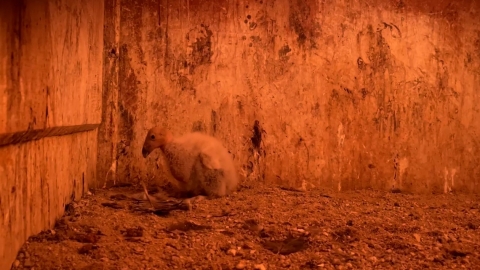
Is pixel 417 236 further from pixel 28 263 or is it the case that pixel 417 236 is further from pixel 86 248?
pixel 28 263

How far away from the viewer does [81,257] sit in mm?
2381

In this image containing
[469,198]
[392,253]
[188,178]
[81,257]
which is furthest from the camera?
[469,198]

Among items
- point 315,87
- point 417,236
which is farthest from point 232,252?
point 315,87

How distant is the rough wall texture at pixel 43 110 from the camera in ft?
7.02

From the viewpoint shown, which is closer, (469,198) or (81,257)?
(81,257)

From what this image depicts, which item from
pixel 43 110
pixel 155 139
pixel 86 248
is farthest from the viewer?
pixel 155 139

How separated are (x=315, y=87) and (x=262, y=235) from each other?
74.8 inches

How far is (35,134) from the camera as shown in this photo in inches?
98.6

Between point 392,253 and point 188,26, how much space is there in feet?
9.20

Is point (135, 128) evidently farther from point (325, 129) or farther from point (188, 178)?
point (325, 129)

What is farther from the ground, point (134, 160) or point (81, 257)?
point (134, 160)

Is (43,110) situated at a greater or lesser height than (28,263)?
greater

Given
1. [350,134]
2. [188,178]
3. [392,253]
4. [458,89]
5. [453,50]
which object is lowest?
[392,253]

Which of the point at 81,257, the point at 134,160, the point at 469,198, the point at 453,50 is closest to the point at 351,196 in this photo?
the point at 469,198
